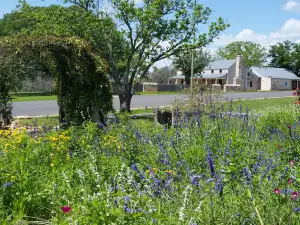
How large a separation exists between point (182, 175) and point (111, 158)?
108 cm

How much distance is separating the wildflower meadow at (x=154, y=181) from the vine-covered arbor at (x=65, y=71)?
10.3 feet

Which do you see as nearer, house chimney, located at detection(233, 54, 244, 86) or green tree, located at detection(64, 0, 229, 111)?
green tree, located at detection(64, 0, 229, 111)

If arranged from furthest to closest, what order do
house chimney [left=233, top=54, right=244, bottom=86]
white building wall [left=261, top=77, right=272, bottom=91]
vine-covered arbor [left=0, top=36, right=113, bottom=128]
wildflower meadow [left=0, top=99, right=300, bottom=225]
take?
white building wall [left=261, top=77, right=272, bottom=91]
house chimney [left=233, top=54, right=244, bottom=86]
vine-covered arbor [left=0, top=36, right=113, bottom=128]
wildflower meadow [left=0, top=99, right=300, bottom=225]

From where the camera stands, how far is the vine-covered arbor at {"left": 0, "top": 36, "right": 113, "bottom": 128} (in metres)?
9.12

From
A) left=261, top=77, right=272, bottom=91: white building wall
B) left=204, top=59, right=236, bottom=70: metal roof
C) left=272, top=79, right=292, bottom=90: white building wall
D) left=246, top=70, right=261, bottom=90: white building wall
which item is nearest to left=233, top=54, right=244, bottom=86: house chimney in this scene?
left=204, top=59, right=236, bottom=70: metal roof

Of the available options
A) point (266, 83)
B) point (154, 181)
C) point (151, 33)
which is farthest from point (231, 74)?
point (154, 181)

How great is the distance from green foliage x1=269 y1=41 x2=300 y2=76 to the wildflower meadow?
84.8 m

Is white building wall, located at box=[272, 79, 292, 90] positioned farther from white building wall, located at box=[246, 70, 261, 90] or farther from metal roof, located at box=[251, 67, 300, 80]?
white building wall, located at box=[246, 70, 261, 90]

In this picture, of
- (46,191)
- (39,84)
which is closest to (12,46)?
(46,191)

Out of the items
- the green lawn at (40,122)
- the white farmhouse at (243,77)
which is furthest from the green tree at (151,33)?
the white farmhouse at (243,77)

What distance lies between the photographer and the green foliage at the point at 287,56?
84.7m

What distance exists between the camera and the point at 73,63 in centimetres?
953

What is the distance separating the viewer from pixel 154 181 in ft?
10.5

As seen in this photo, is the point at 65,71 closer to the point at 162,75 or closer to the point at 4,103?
the point at 4,103
